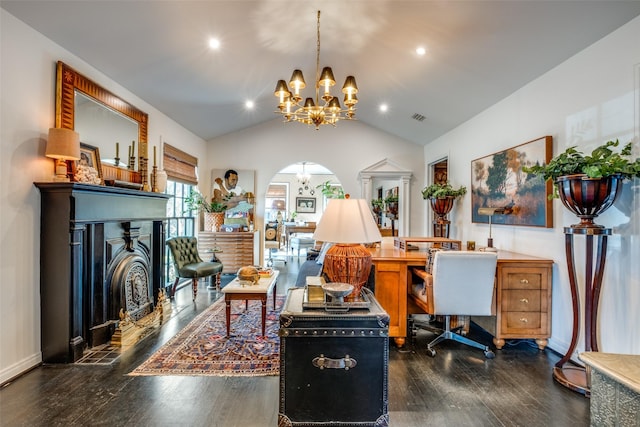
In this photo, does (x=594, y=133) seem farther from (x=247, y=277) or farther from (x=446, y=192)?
(x=247, y=277)

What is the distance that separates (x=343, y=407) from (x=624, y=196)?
256cm

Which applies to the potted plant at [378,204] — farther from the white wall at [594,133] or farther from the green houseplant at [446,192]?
the white wall at [594,133]

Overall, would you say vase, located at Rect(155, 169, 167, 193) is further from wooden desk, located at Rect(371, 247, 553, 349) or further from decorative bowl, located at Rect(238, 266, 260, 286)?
wooden desk, located at Rect(371, 247, 553, 349)

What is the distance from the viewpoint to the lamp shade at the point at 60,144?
254 cm

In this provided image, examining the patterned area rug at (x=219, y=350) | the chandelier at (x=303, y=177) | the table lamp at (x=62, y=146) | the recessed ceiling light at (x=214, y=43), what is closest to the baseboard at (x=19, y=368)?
the patterned area rug at (x=219, y=350)

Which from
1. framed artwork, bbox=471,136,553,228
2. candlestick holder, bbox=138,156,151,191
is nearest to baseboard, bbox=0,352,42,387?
candlestick holder, bbox=138,156,151,191

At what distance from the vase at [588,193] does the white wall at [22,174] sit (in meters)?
4.09

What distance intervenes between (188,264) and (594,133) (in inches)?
190

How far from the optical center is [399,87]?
4488 millimetres

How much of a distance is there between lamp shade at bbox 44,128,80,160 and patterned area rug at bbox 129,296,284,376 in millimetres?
1843

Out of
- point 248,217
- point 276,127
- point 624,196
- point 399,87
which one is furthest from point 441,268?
point 276,127

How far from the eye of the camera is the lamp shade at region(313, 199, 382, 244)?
1.96 meters

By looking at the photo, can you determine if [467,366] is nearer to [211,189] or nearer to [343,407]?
[343,407]

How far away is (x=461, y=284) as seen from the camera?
109 inches
